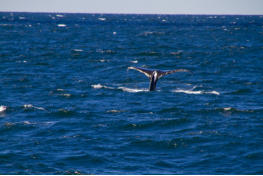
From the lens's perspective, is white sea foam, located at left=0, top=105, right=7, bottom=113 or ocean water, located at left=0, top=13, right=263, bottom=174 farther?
white sea foam, located at left=0, top=105, right=7, bottom=113

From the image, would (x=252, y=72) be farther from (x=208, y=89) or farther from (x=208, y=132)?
(x=208, y=132)

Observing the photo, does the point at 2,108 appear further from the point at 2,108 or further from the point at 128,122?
the point at 128,122

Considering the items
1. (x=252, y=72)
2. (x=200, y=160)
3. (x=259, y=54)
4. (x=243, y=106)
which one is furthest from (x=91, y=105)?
(x=259, y=54)

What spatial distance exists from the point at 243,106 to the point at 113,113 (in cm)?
851

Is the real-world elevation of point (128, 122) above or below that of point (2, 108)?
above

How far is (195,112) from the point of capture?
2673 cm

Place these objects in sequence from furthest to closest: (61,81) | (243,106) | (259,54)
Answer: (259,54)
(61,81)
(243,106)

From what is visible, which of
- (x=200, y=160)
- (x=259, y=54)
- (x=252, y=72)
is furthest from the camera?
(x=259, y=54)

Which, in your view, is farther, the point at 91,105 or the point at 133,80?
the point at 133,80

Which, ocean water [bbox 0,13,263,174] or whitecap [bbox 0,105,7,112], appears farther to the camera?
whitecap [bbox 0,105,7,112]

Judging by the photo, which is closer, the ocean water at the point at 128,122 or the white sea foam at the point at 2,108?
the ocean water at the point at 128,122

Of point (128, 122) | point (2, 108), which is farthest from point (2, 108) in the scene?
point (128, 122)

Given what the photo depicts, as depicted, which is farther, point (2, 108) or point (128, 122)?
point (2, 108)

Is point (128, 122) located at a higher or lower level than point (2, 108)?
higher
